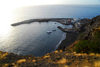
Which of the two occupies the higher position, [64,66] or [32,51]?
[64,66]

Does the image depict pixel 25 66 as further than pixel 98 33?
No

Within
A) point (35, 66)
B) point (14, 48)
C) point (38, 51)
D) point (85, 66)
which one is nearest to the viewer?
point (85, 66)

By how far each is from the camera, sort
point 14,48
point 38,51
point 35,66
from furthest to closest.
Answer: point 14,48
point 38,51
point 35,66

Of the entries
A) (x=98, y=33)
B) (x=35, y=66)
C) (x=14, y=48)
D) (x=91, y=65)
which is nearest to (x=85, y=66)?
(x=91, y=65)

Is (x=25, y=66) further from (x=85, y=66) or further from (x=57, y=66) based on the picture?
(x=85, y=66)

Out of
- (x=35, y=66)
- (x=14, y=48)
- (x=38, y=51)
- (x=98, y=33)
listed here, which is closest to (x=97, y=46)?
(x=98, y=33)

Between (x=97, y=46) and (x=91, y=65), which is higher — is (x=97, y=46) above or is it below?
Answer: below

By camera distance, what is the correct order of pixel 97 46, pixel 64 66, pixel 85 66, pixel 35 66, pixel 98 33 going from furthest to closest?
1. pixel 98 33
2. pixel 97 46
3. pixel 35 66
4. pixel 64 66
5. pixel 85 66

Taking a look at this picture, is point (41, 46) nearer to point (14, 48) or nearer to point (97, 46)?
point (14, 48)

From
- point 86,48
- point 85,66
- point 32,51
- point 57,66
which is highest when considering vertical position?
point 85,66
